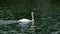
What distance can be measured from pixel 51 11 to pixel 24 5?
2250 mm

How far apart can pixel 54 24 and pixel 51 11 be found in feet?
7.63

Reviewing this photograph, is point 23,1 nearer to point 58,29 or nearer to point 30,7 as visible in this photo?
point 30,7

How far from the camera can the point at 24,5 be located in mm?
12617

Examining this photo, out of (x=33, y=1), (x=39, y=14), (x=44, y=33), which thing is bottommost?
(x=44, y=33)

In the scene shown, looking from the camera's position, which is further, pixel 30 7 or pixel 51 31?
pixel 30 7

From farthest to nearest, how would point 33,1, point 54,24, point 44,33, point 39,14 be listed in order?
1. point 33,1
2. point 39,14
3. point 54,24
4. point 44,33

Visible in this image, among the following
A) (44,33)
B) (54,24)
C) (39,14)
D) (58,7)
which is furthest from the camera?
(58,7)

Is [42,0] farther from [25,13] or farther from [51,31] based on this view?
[51,31]

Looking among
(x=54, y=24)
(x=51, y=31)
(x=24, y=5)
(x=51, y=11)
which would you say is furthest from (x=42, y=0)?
(x=51, y=31)

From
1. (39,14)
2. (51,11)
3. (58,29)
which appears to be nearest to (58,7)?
(51,11)

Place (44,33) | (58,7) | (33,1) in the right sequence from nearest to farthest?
(44,33) → (58,7) → (33,1)

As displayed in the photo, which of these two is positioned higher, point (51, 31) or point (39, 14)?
point (39, 14)

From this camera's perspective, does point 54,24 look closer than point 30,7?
Yes

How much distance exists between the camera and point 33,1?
1356cm
